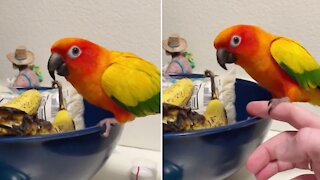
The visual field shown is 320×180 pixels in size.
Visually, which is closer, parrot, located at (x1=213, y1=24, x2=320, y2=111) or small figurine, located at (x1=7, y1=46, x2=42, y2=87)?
parrot, located at (x1=213, y1=24, x2=320, y2=111)

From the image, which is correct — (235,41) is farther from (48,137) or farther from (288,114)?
(48,137)

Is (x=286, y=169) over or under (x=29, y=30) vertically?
under

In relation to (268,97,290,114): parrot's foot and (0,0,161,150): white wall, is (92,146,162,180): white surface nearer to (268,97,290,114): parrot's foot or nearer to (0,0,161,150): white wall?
(0,0,161,150): white wall

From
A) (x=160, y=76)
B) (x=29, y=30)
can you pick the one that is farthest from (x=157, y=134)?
(x=29, y=30)

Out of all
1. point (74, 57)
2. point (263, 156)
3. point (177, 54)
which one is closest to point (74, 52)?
point (74, 57)

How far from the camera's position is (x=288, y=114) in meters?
0.36

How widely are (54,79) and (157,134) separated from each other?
13cm

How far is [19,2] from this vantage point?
493mm

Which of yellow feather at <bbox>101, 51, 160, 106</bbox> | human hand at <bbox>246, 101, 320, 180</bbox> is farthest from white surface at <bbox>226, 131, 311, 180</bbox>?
yellow feather at <bbox>101, 51, 160, 106</bbox>

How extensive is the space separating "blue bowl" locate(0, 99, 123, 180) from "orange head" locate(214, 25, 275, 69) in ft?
0.44

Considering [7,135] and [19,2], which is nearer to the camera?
[7,135]

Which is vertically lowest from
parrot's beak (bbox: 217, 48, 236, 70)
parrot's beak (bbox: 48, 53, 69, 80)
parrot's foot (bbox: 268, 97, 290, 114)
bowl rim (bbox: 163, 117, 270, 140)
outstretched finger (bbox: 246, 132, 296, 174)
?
outstretched finger (bbox: 246, 132, 296, 174)

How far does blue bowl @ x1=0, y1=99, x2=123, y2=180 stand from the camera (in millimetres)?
361

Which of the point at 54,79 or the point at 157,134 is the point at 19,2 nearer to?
the point at 54,79
